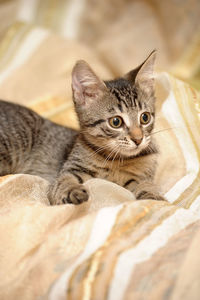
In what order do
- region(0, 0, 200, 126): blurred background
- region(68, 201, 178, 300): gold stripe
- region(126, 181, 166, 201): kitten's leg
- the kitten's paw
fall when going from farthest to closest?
region(0, 0, 200, 126): blurred background, region(126, 181, 166, 201): kitten's leg, the kitten's paw, region(68, 201, 178, 300): gold stripe

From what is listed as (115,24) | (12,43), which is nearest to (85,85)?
(12,43)

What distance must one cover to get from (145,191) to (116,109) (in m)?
0.36

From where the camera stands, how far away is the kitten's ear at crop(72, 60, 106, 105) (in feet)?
4.92

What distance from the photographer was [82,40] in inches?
111

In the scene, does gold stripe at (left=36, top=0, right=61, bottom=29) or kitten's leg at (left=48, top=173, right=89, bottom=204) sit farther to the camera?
gold stripe at (left=36, top=0, right=61, bottom=29)

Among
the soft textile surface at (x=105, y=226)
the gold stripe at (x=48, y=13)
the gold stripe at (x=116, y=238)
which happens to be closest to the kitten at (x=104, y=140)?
the soft textile surface at (x=105, y=226)

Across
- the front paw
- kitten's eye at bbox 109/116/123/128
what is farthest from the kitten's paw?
kitten's eye at bbox 109/116/123/128

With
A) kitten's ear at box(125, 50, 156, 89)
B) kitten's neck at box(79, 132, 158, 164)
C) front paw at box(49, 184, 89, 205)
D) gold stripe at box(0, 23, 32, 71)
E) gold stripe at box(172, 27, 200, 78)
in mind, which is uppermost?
gold stripe at box(0, 23, 32, 71)

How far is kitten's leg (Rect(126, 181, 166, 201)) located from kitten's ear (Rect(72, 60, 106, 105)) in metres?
0.42

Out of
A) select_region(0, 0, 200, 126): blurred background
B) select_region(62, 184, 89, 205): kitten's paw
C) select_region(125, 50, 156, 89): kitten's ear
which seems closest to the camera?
select_region(62, 184, 89, 205): kitten's paw

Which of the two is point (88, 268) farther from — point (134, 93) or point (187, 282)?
point (134, 93)

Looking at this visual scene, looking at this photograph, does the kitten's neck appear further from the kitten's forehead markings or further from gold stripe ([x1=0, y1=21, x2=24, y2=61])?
gold stripe ([x1=0, y1=21, x2=24, y2=61])

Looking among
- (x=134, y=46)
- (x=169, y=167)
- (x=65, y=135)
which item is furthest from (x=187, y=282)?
(x=134, y=46)

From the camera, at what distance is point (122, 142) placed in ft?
4.50
